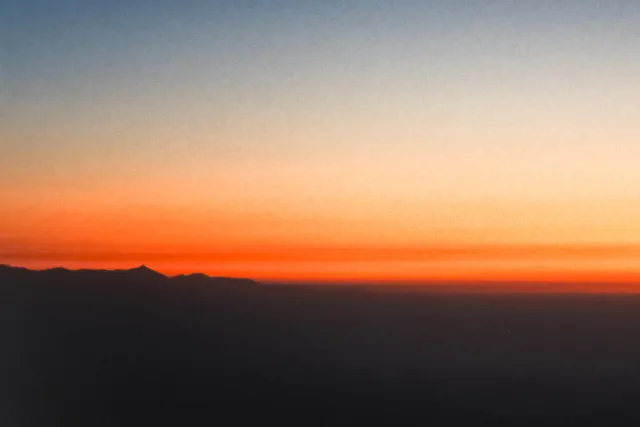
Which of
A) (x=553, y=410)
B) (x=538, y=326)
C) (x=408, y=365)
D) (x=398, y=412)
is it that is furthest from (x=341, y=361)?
(x=538, y=326)

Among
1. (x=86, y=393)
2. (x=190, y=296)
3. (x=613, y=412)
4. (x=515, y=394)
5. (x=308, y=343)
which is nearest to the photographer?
(x=86, y=393)

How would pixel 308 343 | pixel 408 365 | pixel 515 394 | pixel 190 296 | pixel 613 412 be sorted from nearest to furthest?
pixel 613 412 → pixel 515 394 → pixel 408 365 → pixel 308 343 → pixel 190 296

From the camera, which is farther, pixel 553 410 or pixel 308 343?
pixel 308 343

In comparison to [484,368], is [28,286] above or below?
above

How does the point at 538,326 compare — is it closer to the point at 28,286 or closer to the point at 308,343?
the point at 308,343

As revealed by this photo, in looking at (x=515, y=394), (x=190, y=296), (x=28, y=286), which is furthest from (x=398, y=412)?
(x=190, y=296)

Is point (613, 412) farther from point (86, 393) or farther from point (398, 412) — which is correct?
point (86, 393)
